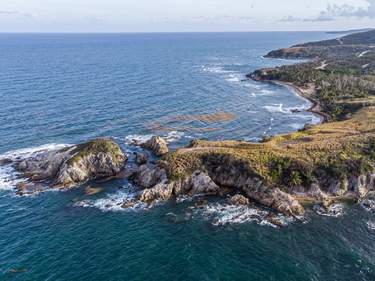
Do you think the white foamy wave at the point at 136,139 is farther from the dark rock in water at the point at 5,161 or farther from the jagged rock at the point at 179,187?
the dark rock in water at the point at 5,161

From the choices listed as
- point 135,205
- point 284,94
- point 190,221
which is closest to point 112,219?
point 135,205

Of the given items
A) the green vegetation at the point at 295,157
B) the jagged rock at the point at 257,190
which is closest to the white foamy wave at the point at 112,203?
the green vegetation at the point at 295,157

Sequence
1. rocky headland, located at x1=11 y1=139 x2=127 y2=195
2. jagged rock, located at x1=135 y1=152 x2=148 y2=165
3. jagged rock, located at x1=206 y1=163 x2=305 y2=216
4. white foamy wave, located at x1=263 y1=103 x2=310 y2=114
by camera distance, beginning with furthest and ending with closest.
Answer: white foamy wave, located at x1=263 y1=103 x2=310 y2=114 → jagged rock, located at x1=135 y1=152 x2=148 y2=165 → rocky headland, located at x1=11 y1=139 x2=127 y2=195 → jagged rock, located at x1=206 y1=163 x2=305 y2=216

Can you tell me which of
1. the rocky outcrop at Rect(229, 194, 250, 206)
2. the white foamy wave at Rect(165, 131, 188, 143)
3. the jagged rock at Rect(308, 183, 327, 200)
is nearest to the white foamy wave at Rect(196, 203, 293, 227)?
the rocky outcrop at Rect(229, 194, 250, 206)

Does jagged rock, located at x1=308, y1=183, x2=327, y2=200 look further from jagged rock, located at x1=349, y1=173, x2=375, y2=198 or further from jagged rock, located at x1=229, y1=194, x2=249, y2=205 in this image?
jagged rock, located at x1=229, y1=194, x2=249, y2=205

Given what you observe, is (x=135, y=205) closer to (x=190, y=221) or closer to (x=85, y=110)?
(x=190, y=221)
